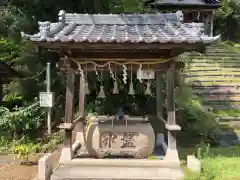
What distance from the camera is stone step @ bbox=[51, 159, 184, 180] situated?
26.8ft

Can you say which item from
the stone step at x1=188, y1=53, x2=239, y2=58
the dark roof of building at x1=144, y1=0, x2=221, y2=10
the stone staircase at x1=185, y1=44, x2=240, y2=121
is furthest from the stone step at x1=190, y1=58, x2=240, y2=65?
the dark roof of building at x1=144, y1=0, x2=221, y2=10

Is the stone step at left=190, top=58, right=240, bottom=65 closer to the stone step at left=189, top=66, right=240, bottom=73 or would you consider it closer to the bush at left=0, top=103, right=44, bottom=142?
the stone step at left=189, top=66, right=240, bottom=73

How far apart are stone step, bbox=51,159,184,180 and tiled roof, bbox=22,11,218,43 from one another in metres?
2.94

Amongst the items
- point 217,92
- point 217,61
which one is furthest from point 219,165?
point 217,61

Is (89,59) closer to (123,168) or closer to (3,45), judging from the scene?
(123,168)

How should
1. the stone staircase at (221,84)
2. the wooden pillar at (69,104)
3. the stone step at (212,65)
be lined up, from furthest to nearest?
the stone step at (212,65)
the stone staircase at (221,84)
the wooden pillar at (69,104)

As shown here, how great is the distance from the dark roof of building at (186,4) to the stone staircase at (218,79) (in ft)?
14.8

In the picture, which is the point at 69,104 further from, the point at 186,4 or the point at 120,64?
the point at 186,4

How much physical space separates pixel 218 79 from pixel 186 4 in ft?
38.6

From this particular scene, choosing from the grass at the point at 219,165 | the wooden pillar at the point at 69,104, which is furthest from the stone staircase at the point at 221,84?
the wooden pillar at the point at 69,104

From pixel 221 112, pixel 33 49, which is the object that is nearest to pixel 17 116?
pixel 33 49

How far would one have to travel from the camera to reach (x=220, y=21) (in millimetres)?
33062

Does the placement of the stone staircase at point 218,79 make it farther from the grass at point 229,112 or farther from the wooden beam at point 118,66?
the wooden beam at point 118,66

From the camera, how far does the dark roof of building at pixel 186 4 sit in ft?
103
